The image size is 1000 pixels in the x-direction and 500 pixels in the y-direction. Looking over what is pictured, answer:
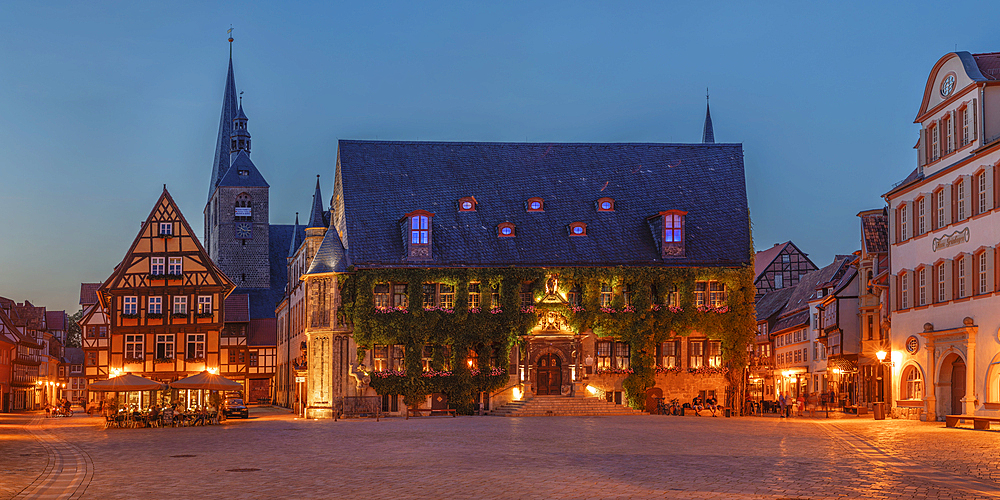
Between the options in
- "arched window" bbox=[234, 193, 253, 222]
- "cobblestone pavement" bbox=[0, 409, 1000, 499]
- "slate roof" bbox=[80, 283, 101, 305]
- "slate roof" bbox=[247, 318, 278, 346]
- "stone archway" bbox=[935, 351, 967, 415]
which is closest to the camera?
"cobblestone pavement" bbox=[0, 409, 1000, 499]

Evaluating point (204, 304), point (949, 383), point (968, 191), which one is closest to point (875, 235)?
point (949, 383)

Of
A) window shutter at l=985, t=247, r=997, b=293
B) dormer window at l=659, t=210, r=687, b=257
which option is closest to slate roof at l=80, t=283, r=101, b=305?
dormer window at l=659, t=210, r=687, b=257

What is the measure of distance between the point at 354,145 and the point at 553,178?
10.1m

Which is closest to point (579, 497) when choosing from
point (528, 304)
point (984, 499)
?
point (984, 499)

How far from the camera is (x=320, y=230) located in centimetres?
5916

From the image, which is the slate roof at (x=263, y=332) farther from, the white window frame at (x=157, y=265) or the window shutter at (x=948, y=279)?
the window shutter at (x=948, y=279)

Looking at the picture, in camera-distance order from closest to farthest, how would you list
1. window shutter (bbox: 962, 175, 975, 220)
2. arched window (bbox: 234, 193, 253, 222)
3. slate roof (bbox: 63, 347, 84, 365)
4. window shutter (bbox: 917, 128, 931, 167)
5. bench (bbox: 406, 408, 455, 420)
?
window shutter (bbox: 962, 175, 975, 220) → window shutter (bbox: 917, 128, 931, 167) → bench (bbox: 406, 408, 455, 420) → arched window (bbox: 234, 193, 253, 222) → slate roof (bbox: 63, 347, 84, 365)

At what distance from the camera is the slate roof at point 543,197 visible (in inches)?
2112

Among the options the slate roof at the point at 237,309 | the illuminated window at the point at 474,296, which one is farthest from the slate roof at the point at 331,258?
the slate roof at the point at 237,309

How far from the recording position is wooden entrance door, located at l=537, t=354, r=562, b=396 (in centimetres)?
5269

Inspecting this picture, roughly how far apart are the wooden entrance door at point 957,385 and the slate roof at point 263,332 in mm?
53256

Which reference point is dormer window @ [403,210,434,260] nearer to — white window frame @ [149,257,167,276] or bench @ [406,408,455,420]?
bench @ [406,408,455,420]

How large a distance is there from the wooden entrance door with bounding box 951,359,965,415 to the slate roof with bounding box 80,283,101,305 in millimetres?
69579

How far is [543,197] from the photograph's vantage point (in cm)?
5619
